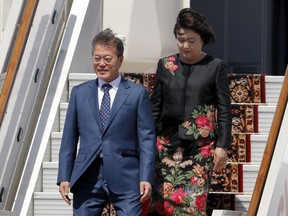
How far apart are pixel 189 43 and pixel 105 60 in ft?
2.02

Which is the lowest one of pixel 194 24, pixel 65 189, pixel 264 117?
pixel 65 189

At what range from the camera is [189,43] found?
7.02 meters

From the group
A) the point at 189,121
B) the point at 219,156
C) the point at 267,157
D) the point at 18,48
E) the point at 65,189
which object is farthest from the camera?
the point at 18,48

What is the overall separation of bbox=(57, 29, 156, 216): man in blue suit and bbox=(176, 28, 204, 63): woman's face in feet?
1.46

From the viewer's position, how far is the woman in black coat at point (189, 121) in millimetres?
6996

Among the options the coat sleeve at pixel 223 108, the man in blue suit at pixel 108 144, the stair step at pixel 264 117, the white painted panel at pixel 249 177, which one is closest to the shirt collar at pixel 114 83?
the man in blue suit at pixel 108 144

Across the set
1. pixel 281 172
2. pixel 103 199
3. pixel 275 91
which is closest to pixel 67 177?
pixel 103 199

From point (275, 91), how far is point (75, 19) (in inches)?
59.4

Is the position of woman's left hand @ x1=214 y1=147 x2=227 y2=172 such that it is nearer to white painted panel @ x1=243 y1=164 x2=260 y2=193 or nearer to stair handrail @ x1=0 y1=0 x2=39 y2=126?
white painted panel @ x1=243 y1=164 x2=260 y2=193

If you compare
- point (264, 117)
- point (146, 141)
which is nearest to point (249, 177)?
point (264, 117)

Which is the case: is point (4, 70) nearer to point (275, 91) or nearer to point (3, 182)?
point (3, 182)

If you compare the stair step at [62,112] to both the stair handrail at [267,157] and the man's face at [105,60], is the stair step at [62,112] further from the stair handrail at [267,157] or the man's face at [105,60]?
the stair handrail at [267,157]

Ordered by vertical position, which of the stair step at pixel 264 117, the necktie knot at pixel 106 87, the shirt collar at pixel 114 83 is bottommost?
the necktie knot at pixel 106 87

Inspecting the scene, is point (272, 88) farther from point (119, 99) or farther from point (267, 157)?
point (267, 157)
